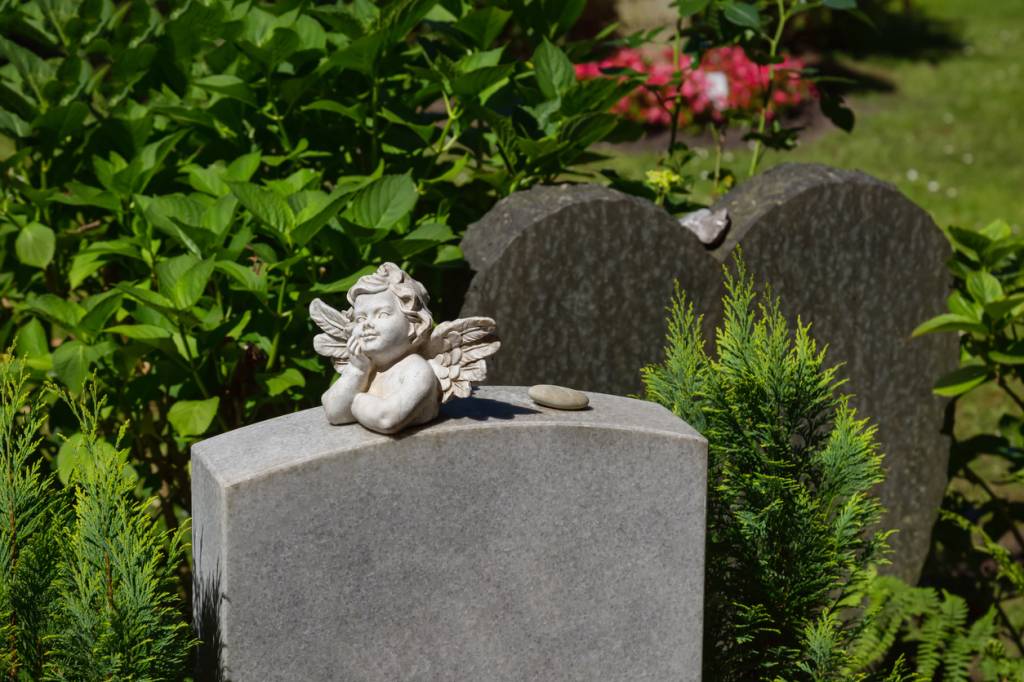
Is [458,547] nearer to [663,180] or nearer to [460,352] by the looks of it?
[460,352]

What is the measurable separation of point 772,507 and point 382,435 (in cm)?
99

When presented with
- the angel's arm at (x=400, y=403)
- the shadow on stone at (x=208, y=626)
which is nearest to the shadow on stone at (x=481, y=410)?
the angel's arm at (x=400, y=403)

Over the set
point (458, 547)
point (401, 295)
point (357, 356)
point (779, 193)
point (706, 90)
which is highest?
point (401, 295)

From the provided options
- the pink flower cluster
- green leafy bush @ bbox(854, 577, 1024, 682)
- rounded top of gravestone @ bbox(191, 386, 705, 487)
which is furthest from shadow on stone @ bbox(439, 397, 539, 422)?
the pink flower cluster

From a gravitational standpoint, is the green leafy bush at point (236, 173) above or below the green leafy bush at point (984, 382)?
above

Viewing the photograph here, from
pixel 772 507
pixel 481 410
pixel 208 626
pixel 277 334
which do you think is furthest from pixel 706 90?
pixel 208 626

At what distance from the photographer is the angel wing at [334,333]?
256cm

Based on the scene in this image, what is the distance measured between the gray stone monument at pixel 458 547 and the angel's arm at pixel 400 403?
4 centimetres

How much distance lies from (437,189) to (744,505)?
1.43 metres

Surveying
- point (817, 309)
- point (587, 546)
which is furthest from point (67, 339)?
point (817, 309)

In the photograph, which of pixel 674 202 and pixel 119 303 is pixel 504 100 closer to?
pixel 674 202

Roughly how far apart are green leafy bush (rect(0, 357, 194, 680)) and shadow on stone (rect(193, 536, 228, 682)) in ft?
0.14

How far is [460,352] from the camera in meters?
2.56

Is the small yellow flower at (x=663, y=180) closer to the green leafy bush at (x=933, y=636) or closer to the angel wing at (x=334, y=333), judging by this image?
the green leafy bush at (x=933, y=636)
